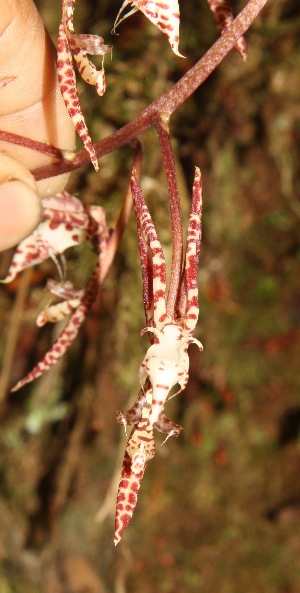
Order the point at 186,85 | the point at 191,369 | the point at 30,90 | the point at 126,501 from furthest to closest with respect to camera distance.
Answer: the point at 191,369, the point at 30,90, the point at 186,85, the point at 126,501

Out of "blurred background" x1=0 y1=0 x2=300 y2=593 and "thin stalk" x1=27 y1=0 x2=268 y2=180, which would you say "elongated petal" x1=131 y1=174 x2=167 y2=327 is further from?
"blurred background" x1=0 y1=0 x2=300 y2=593

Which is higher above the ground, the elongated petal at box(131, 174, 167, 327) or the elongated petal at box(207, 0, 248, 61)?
the elongated petal at box(207, 0, 248, 61)

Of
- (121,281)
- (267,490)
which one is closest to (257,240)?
(121,281)

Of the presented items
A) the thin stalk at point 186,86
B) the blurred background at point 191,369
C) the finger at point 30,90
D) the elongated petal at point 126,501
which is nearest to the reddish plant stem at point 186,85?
the thin stalk at point 186,86

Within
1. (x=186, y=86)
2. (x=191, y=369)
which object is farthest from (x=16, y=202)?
(x=191, y=369)

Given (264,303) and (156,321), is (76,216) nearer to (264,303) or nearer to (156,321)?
(156,321)

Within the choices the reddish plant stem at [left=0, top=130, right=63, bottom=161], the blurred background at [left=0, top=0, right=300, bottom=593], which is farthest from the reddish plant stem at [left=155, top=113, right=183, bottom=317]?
the blurred background at [left=0, top=0, right=300, bottom=593]

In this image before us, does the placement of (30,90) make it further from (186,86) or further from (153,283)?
(153,283)
